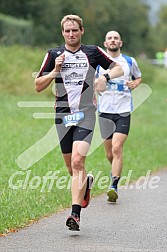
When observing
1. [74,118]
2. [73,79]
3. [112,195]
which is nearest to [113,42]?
[112,195]

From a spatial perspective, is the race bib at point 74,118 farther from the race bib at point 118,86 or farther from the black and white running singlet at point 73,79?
the race bib at point 118,86

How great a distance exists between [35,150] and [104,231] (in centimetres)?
808

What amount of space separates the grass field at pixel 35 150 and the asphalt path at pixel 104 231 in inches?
13.7

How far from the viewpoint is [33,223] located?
9289 mm

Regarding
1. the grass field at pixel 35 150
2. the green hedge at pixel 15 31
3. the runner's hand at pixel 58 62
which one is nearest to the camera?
the runner's hand at pixel 58 62

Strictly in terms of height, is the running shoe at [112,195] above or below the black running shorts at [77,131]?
below

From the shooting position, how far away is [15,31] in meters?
51.2

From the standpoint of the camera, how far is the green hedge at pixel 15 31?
49.7 m

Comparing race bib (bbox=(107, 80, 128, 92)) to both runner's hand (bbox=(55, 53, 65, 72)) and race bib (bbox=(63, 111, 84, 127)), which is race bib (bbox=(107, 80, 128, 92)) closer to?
race bib (bbox=(63, 111, 84, 127))

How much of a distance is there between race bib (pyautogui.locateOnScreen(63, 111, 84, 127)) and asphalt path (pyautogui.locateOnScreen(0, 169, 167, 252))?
113 cm

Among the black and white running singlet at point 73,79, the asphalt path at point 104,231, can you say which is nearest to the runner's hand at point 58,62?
the black and white running singlet at point 73,79

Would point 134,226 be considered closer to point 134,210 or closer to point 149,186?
point 134,210

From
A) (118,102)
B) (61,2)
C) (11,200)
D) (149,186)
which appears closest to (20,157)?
(149,186)

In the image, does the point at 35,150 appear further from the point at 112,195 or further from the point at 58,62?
the point at 58,62
